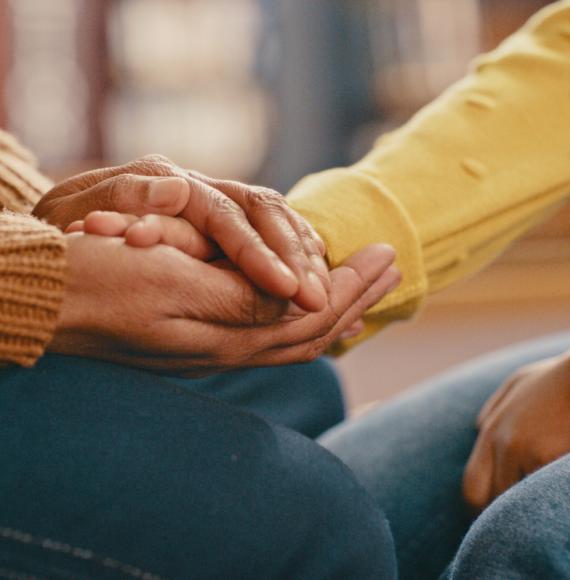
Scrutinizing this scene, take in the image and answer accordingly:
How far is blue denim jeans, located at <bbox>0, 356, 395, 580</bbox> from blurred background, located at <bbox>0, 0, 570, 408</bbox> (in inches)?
80.9

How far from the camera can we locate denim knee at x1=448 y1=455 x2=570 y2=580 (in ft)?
1.57

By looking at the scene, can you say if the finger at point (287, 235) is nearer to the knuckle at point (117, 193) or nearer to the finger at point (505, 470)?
the knuckle at point (117, 193)

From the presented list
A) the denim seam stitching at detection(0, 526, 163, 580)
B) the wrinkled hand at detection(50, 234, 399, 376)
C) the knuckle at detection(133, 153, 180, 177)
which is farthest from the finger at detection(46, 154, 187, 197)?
the denim seam stitching at detection(0, 526, 163, 580)

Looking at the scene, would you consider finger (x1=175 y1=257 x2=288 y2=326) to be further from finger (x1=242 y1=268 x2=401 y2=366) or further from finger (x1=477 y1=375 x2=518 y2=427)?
finger (x1=477 y1=375 x2=518 y2=427)

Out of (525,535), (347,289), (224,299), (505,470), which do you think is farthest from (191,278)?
(505,470)

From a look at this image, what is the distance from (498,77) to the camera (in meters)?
Result: 0.82

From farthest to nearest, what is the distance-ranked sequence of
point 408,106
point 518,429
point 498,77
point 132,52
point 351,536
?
1. point 408,106
2. point 132,52
3. point 498,77
4. point 518,429
5. point 351,536

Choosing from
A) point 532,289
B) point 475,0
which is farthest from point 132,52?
point 532,289

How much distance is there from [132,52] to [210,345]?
233cm

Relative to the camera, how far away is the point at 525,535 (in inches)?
19.3

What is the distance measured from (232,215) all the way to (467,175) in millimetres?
293

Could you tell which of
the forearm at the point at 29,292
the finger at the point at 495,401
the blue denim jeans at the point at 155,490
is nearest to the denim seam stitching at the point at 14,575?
the blue denim jeans at the point at 155,490

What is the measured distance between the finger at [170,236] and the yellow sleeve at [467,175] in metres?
0.14

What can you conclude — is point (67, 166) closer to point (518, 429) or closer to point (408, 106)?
point (408, 106)
